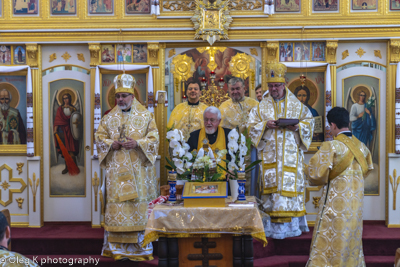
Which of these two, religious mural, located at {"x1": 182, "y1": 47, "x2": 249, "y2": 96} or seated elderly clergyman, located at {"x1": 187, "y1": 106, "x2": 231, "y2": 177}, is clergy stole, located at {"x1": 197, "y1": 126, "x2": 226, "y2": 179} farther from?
religious mural, located at {"x1": 182, "y1": 47, "x2": 249, "y2": 96}

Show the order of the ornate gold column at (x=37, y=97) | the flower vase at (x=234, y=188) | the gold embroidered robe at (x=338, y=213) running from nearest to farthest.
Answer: the gold embroidered robe at (x=338, y=213) → the flower vase at (x=234, y=188) → the ornate gold column at (x=37, y=97)

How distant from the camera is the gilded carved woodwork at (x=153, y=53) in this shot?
7969mm

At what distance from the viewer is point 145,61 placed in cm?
809

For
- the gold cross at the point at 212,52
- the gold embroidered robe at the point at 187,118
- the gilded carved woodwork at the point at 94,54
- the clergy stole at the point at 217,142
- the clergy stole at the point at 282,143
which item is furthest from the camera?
the gold cross at the point at 212,52

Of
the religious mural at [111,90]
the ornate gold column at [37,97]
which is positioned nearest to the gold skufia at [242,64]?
the religious mural at [111,90]

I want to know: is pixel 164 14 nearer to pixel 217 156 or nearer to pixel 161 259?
pixel 217 156

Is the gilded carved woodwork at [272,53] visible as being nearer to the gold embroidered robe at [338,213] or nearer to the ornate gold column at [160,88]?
the ornate gold column at [160,88]

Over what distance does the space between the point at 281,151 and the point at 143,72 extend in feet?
8.78

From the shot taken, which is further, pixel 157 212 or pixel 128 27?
pixel 128 27

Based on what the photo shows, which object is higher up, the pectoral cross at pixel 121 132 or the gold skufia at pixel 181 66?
the gold skufia at pixel 181 66

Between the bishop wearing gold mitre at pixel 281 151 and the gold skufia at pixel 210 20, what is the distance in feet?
4.61

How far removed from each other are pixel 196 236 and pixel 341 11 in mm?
4688

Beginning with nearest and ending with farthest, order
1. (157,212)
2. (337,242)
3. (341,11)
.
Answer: (157,212)
(337,242)
(341,11)

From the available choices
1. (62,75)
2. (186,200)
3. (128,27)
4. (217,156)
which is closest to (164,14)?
(128,27)
